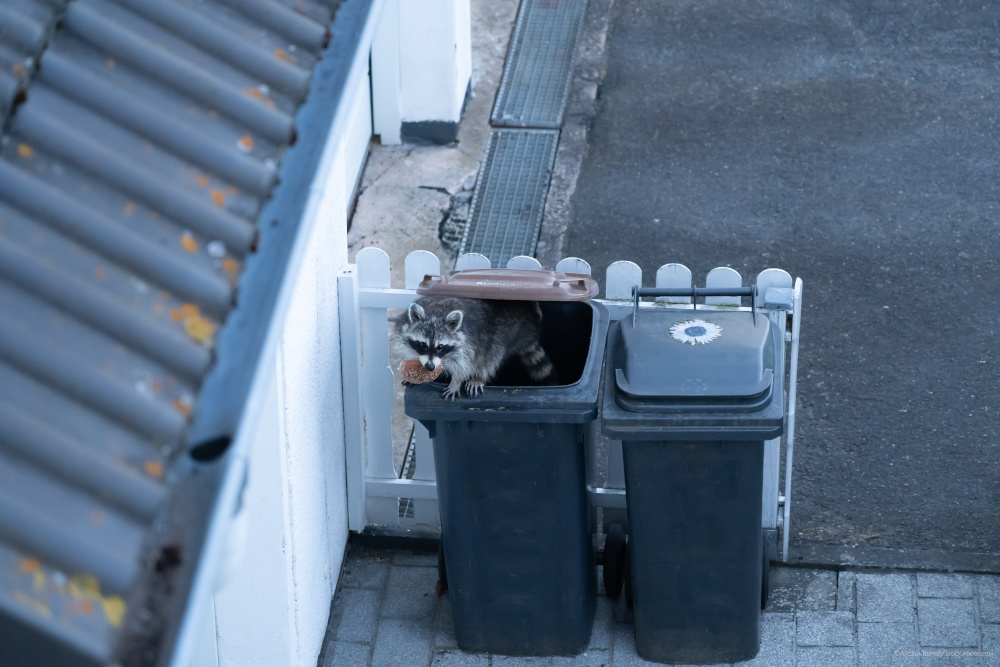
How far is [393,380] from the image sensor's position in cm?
467

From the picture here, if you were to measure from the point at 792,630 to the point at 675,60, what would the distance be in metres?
5.56

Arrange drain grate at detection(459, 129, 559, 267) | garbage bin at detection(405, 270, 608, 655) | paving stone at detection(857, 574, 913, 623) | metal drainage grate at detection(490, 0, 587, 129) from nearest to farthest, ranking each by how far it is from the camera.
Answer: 1. garbage bin at detection(405, 270, 608, 655)
2. paving stone at detection(857, 574, 913, 623)
3. drain grate at detection(459, 129, 559, 267)
4. metal drainage grate at detection(490, 0, 587, 129)

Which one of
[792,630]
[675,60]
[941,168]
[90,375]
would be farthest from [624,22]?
[90,375]

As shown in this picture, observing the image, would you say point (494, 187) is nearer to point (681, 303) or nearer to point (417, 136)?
point (417, 136)

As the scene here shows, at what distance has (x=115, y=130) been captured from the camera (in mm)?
2045

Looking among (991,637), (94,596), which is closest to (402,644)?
(991,637)

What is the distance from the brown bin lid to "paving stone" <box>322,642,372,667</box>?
4.81 ft

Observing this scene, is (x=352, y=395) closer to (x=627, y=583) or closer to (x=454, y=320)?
(x=454, y=320)

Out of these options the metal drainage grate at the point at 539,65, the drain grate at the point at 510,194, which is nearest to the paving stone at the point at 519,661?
the drain grate at the point at 510,194

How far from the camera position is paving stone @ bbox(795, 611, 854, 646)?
14.3 feet

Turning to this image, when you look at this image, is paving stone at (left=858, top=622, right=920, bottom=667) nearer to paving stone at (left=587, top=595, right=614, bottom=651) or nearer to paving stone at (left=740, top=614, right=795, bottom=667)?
paving stone at (left=740, top=614, right=795, bottom=667)

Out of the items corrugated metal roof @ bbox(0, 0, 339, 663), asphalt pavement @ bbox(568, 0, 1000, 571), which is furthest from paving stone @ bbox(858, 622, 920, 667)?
corrugated metal roof @ bbox(0, 0, 339, 663)

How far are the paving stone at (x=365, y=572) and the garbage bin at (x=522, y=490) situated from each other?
515mm

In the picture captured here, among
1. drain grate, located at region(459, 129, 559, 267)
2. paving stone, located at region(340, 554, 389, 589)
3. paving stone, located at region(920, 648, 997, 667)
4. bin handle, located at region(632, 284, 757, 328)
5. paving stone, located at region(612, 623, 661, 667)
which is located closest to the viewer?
bin handle, located at region(632, 284, 757, 328)
